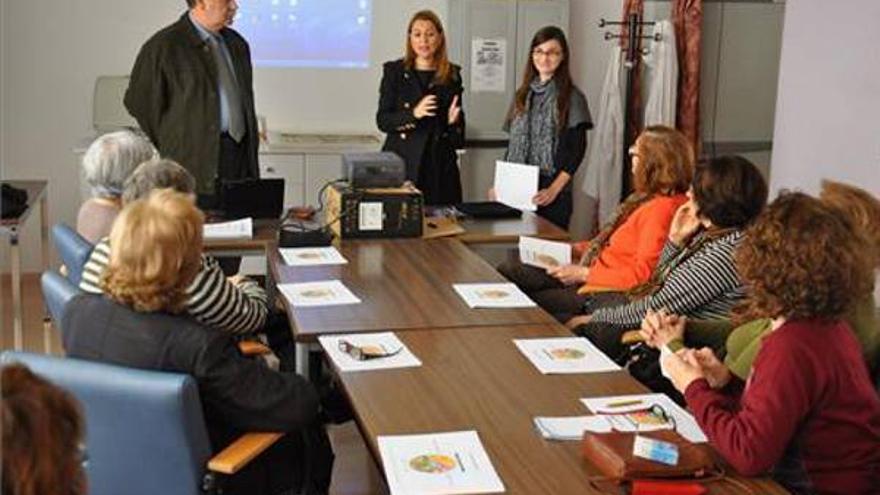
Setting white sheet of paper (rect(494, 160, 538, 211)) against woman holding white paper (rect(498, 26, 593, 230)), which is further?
woman holding white paper (rect(498, 26, 593, 230))

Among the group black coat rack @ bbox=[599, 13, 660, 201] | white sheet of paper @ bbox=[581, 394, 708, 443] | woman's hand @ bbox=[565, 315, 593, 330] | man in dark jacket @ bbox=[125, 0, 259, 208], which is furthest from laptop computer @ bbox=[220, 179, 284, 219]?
black coat rack @ bbox=[599, 13, 660, 201]

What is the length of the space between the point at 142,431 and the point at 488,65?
14.5 feet

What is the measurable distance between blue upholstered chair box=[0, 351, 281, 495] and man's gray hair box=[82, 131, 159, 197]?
1.45 metres

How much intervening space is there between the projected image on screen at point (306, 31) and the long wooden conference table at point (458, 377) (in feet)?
9.79

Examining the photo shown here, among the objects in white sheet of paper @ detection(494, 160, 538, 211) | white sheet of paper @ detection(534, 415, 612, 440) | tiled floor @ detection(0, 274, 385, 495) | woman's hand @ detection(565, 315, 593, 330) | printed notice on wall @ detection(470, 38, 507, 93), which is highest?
printed notice on wall @ detection(470, 38, 507, 93)

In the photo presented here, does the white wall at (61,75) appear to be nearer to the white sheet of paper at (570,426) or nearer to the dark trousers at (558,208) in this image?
the dark trousers at (558,208)

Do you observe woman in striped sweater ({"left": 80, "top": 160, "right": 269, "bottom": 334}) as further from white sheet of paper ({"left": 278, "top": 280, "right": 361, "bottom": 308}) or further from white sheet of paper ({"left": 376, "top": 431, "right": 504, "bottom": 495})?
white sheet of paper ({"left": 376, "top": 431, "right": 504, "bottom": 495})

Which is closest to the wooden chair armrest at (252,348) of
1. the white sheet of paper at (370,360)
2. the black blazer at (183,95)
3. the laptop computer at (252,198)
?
the white sheet of paper at (370,360)

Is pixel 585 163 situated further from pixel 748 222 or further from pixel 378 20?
pixel 748 222

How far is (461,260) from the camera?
3.89 meters

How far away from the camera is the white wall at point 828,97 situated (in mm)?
4520

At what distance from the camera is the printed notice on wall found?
6.28 metres

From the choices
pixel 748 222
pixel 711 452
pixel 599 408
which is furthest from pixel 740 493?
pixel 748 222

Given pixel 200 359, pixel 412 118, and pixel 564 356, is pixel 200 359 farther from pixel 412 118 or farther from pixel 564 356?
pixel 412 118
